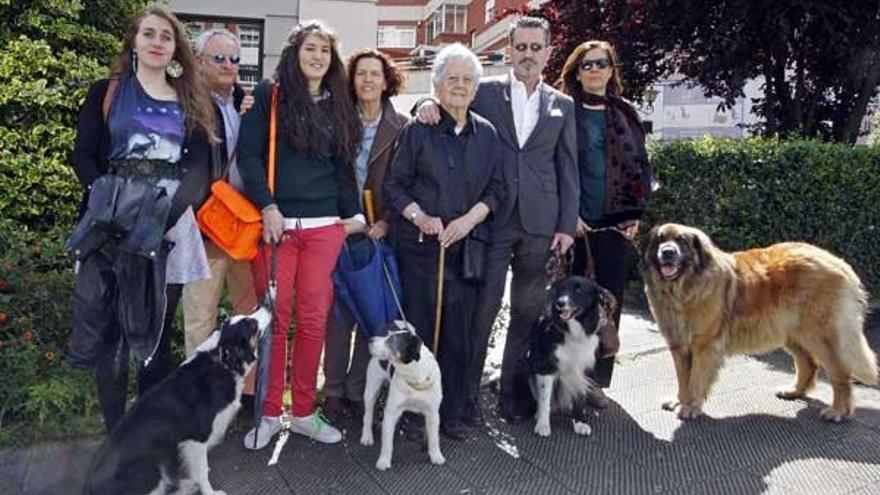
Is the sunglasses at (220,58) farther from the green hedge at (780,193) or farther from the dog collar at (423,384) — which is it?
the green hedge at (780,193)

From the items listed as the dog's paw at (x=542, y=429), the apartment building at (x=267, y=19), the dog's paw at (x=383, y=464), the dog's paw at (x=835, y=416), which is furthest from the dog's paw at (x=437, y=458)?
the apartment building at (x=267, y=19)

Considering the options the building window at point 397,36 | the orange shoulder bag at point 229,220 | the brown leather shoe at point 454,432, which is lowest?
the brown leather shoe at point 454,432

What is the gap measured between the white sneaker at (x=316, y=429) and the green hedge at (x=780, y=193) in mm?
4295

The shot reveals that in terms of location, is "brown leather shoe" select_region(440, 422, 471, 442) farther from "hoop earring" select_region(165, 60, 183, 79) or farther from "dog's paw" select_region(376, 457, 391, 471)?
"hoop earring" select_region(165, 60, 183, 79)

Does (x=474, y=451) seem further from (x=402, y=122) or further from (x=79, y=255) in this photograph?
(x=79, y=255)

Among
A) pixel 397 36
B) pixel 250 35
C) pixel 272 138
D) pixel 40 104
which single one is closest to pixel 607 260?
pixel 272 138

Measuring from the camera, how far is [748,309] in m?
4.50

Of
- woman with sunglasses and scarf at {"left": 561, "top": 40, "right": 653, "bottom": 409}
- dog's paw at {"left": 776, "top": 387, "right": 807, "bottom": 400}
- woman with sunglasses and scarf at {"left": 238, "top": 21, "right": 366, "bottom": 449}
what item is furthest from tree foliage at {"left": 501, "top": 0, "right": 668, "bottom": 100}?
woman with sunglasses and scarf at {"left": 238, "top": 21, "right": 366, "bottom": 449}

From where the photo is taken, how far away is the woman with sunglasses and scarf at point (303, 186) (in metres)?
3.68

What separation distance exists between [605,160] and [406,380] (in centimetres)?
194

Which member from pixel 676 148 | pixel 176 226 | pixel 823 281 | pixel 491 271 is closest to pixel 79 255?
pixel 176 226

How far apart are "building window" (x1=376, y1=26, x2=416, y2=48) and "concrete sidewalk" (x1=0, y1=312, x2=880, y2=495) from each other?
40.9m

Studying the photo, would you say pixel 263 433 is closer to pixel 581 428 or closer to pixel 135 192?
pixel 135 192

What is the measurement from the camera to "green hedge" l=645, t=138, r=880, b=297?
6551 millimetres
